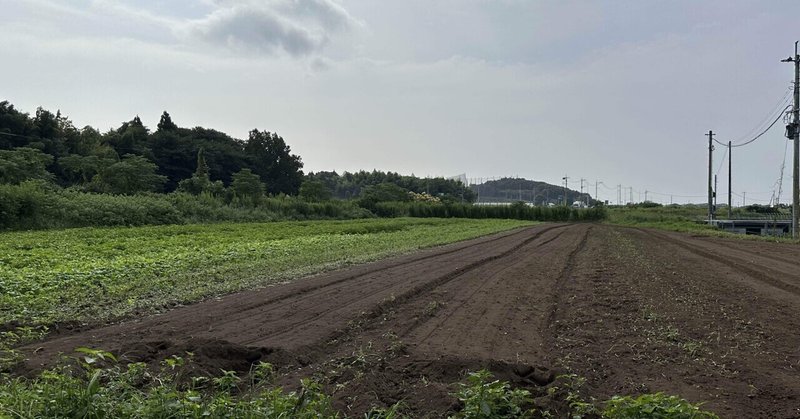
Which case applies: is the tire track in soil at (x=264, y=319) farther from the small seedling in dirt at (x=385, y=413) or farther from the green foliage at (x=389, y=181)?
the green foliage at (x=389, y=181)

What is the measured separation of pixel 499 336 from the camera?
650 cm

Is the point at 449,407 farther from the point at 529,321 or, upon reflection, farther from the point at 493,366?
the point at 529,321

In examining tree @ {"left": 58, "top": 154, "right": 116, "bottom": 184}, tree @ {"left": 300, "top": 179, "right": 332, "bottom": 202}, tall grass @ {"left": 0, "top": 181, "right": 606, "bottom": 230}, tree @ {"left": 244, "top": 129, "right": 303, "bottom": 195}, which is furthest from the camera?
tree @ {"left": 244, "top": 129, "right": 303, "bottom": 195}

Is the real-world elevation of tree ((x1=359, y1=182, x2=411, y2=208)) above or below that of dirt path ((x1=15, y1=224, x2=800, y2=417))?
above

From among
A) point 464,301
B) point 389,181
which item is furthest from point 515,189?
point 464,301

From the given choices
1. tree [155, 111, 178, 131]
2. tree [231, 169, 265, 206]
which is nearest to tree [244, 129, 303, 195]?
tree [155, 111, 178, 131]

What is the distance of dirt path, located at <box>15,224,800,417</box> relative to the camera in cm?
469

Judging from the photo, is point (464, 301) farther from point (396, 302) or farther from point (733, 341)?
point (733, 341)

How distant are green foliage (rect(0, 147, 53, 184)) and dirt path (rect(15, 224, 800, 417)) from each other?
3445 centimetres

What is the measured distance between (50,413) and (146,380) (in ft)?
4.57

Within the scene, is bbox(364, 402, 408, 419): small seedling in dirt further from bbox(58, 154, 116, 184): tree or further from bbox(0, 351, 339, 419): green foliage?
bbox(58, 154, 116, 184): tree

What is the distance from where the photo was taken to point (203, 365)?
5.12m

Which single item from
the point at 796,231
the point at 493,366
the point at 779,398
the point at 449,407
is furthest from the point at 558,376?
the point at 796,231

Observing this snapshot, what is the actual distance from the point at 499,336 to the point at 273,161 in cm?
8389
